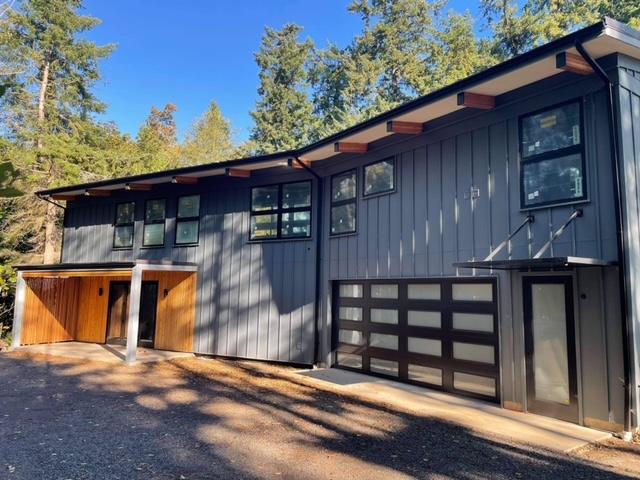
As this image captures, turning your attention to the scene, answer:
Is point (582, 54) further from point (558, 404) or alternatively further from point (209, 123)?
point (209, 123)

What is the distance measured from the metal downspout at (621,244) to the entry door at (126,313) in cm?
987

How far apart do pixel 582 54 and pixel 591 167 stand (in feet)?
4.23

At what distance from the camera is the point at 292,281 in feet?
30.5

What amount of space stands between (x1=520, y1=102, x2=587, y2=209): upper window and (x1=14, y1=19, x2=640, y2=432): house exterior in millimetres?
18

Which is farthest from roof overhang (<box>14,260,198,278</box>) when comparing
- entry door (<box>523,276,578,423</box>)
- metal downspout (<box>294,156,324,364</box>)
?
entry door (<box>523,276,578,423</box>)

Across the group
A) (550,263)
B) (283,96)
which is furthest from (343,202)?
(283,96)

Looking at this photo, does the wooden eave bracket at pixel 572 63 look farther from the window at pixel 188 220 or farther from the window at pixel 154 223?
the window at pixel 154 223

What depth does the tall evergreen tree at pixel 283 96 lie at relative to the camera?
85.9ft

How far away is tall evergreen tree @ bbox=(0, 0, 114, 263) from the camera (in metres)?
16.5

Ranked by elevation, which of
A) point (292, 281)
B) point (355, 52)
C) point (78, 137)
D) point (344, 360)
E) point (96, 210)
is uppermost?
point (355, 52)

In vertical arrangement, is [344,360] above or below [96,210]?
below

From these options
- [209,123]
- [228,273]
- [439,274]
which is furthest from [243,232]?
[209,123]

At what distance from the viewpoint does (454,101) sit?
20.5 ft

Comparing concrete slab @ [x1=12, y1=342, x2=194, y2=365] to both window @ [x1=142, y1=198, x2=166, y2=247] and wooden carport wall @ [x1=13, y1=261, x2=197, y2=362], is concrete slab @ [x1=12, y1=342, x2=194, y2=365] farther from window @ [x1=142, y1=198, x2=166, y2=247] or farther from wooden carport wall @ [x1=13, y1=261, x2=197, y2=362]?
window @ [x1=142, y1=198, x2=166, y2=247]
